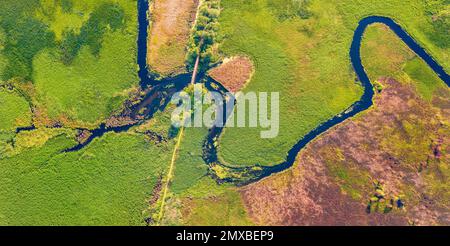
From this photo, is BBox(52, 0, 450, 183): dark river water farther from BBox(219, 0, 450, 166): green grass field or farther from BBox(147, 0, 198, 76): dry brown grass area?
BBox(147, 0, 198, 76): dry brown grass area

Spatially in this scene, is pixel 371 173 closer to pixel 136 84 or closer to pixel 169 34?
pixel 169 34

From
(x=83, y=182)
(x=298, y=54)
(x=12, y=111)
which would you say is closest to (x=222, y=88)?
(x=298, y=54)

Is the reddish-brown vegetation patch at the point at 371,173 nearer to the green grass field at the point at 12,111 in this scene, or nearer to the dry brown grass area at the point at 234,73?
the dry brown grass area at the point at 234,73

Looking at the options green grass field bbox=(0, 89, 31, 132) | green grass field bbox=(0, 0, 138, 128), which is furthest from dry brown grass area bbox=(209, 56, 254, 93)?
green grass field bbox=(0, 89, 31, 132)

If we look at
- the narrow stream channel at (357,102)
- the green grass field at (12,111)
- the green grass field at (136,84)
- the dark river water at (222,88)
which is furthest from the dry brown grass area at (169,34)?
the green grass field at (12,111)

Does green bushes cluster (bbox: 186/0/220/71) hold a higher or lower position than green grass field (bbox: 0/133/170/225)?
higher
